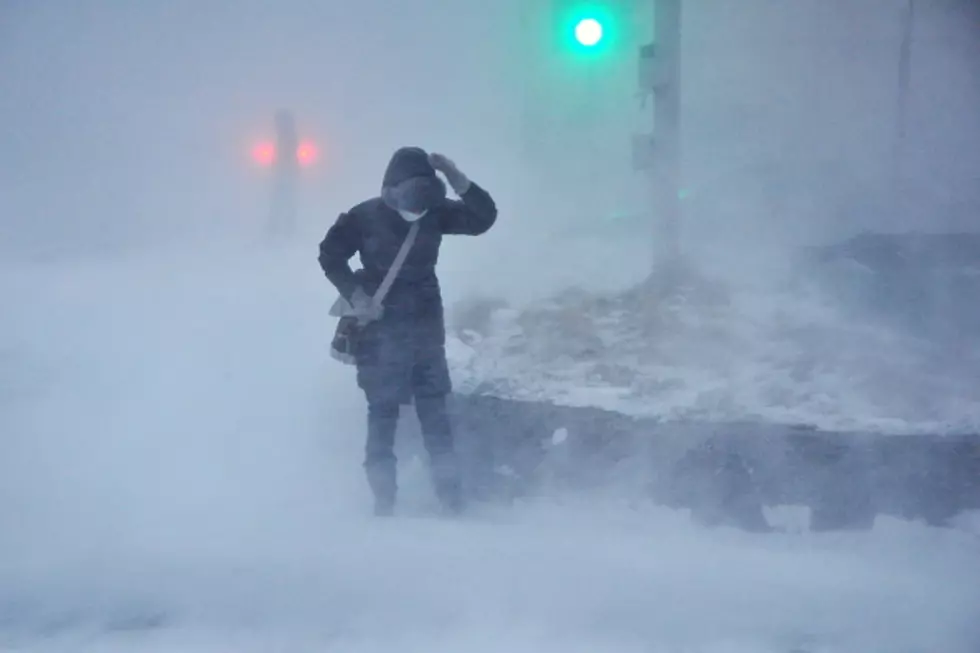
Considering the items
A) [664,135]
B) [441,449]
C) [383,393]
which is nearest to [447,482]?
[441,449]

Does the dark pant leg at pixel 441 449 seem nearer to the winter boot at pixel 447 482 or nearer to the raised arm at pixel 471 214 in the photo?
the winter boot at pixel 447 482

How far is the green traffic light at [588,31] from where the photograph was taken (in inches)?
217

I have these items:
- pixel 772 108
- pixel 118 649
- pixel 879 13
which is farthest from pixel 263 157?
pixel 879 13

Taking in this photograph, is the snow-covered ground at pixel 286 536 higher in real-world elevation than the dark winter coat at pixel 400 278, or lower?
lower

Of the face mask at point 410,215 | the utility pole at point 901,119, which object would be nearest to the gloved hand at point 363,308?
the face mask at point 410,215

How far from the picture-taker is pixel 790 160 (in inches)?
290

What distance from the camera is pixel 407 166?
405 cm

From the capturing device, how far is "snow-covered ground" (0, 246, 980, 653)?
3.43 metres

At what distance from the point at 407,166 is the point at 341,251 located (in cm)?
54

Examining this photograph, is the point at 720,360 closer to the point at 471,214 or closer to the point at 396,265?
the point at 471,214

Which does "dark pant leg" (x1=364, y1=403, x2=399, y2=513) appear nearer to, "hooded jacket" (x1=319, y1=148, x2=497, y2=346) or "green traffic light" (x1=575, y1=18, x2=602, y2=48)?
"hooded jacket" (x1=319, y1=148, x2=497, y2=346)

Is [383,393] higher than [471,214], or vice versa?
[471,214]

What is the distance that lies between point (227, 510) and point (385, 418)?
1172mm

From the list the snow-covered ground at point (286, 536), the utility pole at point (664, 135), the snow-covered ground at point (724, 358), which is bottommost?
the snow-covered ground at point (286, 536)
